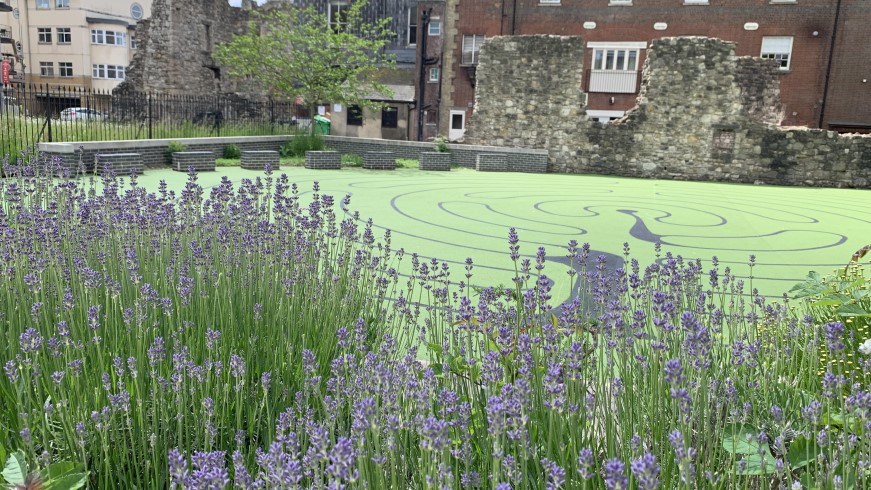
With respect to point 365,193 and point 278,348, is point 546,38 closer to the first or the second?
point 365,193

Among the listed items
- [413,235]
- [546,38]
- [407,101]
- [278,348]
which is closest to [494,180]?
[546,38]

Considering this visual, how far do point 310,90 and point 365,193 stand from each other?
878 cm

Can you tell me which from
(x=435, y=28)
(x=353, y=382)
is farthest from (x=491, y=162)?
(x=435, y=28)

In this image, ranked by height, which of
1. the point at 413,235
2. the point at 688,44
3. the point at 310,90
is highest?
the point at 688,44

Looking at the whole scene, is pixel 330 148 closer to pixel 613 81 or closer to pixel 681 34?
pixel 613 81

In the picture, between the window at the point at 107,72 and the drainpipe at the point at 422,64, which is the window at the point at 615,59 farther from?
the window at the point at 107,72

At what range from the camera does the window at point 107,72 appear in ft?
175

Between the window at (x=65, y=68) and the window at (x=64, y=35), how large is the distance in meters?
1.60

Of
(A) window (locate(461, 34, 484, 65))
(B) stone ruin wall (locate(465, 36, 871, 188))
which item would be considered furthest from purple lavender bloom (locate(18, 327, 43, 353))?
(A) window (locate(461, 34, 484, 65))

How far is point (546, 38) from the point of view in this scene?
21.4m

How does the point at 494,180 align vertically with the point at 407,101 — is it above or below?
below

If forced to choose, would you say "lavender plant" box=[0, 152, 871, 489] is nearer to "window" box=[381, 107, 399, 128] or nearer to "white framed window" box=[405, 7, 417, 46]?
"window" box=[381, 107, 399, 128]

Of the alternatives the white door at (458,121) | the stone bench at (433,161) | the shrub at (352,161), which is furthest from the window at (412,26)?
the stone bench at (433,161)

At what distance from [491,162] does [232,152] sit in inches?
288
